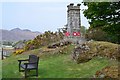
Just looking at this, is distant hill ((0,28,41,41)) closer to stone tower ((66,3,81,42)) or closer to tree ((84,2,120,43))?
stone tower ((66,3,81,42))

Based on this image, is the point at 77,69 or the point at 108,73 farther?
the point at 77,69

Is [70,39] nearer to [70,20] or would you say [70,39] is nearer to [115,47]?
[70,20]

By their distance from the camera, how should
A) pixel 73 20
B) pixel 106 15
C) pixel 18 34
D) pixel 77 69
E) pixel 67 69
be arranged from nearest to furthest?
pixel 106 15, pixel 77 69, pixel 67 69, pixel 73 20, pixel 18 34

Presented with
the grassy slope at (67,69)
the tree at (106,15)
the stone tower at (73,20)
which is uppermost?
the stone tower at (73,20)

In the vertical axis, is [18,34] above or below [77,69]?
above

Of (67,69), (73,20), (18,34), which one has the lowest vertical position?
(67,69)

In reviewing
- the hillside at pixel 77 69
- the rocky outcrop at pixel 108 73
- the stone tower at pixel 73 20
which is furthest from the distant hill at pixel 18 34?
the rocky outcrop at pixel 108 73

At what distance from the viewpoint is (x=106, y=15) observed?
1017 centimetres

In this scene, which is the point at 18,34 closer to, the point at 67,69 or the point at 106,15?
the point at 67,69

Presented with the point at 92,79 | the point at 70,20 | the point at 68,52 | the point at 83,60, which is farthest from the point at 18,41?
the point at 92,79

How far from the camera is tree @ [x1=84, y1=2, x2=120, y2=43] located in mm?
9930

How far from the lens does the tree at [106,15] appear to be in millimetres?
9930

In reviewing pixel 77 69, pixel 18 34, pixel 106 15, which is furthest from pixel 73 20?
pixel 106 15

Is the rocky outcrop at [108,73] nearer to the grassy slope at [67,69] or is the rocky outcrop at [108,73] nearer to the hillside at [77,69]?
the hillside at [77,69]
